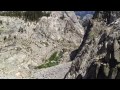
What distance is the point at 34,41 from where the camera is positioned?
201 feet

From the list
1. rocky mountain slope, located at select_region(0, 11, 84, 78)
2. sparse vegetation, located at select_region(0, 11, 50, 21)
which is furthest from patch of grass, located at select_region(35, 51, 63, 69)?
sparse vegetation, located at select_region(0, 11, 50, 21)

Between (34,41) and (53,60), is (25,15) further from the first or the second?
(53,60)

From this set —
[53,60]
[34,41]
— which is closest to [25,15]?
[34,41]

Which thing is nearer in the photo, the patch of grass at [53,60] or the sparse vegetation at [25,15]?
the patch of grass at [53,60]

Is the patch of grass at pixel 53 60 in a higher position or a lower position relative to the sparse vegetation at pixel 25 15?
lower

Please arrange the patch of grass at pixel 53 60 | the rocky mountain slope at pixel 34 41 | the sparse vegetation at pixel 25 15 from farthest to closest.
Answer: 1. the sparse vegetation at pixel 25 15
2. the patch of grass at pixel 53 60
3. the rocky mountain slope at pixel 34 41

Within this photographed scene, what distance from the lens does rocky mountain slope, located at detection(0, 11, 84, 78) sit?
5078cm

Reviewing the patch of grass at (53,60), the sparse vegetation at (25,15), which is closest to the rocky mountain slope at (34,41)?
the patch of grass at (53,60)

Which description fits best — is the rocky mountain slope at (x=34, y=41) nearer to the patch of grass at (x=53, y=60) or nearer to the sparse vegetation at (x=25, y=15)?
the patch of grass at (x=53, y=60)

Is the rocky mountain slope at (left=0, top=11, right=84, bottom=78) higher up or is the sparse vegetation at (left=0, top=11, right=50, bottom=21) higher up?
the sparse vegetation at (left=0, top=11, right=50, bottom=21)

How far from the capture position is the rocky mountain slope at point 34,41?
50781 mm

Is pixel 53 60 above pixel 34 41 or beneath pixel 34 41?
beneath

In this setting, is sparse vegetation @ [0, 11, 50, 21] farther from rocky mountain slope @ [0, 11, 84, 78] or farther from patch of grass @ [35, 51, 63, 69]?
patch of grass @ [35, 51, 63, 69]
